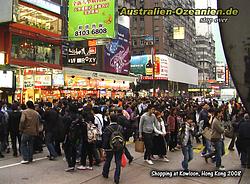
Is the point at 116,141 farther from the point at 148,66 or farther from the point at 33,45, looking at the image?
the point at 148,66

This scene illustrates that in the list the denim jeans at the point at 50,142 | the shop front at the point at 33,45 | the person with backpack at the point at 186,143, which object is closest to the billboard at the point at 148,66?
the shop front at the point at 33,45

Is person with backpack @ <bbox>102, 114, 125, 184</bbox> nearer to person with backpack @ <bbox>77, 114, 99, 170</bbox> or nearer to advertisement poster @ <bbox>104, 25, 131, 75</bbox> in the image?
person with backpack @ <bbox>77, 114, 99, 170</bbox>

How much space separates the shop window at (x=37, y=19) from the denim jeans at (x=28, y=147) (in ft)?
42.2

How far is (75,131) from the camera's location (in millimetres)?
7785

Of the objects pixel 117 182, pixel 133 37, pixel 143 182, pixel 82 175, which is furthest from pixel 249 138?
pixel 133 37

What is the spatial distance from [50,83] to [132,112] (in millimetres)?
7317

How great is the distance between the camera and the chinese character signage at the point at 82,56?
24.1 m

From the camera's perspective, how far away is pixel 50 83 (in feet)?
61.9

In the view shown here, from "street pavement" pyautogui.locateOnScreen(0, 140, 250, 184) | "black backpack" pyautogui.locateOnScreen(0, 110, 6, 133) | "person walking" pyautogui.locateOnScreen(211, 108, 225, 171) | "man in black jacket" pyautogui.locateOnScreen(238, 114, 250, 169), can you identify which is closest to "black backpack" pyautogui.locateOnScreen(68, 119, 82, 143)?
"street pavement" pyautogui.locateOnScreen(0, 140, 250, 184)

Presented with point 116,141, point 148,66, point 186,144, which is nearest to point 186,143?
point 186,144

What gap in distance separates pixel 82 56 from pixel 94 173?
17647 mm

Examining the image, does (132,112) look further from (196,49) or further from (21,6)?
(196,49)

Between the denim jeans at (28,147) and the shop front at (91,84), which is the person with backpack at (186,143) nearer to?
the denim jeans at (28,147)

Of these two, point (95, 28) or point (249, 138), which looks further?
point (95, 28)
